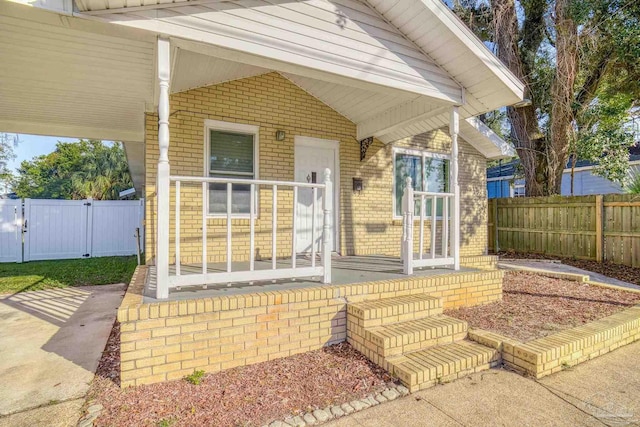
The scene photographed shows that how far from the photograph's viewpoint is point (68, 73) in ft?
14.7

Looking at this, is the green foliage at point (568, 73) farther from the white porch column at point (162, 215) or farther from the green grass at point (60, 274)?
the green grass at point (60, 274)

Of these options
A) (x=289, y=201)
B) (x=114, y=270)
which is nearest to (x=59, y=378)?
(x=289, y=201)

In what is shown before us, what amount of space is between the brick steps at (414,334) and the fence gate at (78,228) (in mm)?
10447

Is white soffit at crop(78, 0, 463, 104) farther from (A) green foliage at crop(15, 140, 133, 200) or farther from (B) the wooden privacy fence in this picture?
(A) green foliage at crop(15, 140, 133, 200)

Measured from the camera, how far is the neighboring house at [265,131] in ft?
10.3

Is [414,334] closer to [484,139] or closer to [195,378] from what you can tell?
[195,378]

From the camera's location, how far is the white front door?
6367 millimetres

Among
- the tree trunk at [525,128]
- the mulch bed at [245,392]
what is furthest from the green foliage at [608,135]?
the mulch bed at [245,392]

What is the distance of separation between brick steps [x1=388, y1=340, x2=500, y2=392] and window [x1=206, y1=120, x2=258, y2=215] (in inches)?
143

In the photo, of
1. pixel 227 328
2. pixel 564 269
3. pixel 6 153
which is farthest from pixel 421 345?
pixel 6 153

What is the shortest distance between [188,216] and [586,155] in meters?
11.3

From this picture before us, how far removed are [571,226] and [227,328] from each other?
9978 millimetres

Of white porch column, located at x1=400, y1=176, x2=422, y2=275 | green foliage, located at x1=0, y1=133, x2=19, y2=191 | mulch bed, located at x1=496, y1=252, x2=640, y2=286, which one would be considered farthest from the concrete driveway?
green foliage, located at x1=0, y1=133, x2=19, y2=191

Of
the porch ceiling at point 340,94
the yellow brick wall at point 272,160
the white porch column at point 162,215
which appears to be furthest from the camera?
the yellow brick wall at point 272,160
